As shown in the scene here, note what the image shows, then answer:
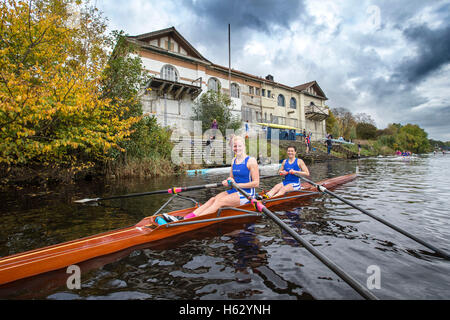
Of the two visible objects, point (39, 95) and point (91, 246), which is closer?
point (91, 246)

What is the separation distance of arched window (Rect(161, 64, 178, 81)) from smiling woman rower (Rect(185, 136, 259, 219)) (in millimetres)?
19341

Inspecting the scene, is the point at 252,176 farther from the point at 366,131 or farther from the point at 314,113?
the point at 366,131

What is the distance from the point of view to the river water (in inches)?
91.2

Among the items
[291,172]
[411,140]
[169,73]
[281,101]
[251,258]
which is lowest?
[251,258]

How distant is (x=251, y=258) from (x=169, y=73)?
21.9m

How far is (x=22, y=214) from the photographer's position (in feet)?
16.8

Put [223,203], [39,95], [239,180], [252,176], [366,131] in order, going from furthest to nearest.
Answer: [366,131] < [39,95] < [239,180] < [252,176] < [223,203]

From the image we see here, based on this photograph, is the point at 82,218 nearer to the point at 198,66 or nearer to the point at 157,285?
the point at 157,285

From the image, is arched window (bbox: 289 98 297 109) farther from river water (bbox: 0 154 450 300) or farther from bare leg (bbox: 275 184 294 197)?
river water (bbox: 0 154 450 300)

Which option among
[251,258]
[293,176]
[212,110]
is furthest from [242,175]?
[212,110]

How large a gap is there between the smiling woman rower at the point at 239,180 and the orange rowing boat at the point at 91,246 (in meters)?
0.20

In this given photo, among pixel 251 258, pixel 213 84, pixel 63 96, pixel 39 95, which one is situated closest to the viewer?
pixel 251 258

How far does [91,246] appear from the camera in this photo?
2932 mm
